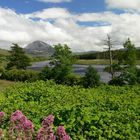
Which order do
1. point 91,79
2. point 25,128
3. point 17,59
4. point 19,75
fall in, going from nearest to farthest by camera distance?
point 25,128, point 91,79, point 19,75, point 17,59

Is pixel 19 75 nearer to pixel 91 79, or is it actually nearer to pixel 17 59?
pixel 91 79

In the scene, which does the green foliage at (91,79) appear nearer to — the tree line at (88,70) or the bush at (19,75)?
the tree line at (88,70)

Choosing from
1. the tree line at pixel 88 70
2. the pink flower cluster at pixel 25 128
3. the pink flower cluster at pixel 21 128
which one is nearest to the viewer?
the pink flower cluster at pixel 25 128

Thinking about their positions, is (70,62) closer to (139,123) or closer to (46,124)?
(139,123)

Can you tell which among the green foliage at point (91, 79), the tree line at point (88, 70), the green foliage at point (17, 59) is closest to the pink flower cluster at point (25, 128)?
the tree line at point (88, 70)

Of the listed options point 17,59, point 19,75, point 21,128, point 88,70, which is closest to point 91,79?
point 88,70

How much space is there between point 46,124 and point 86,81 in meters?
34.3

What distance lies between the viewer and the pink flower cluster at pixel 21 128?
20.4 ft

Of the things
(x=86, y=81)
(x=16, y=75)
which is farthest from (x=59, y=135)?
(x=16, y=75)

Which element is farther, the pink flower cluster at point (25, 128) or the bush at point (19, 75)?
the bush at point (19, 75)

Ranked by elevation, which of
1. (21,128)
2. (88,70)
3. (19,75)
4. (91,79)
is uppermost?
(21,128)

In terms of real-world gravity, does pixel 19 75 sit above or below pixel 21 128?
below

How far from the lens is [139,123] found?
1113cm

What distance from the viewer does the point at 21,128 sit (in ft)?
20.5
